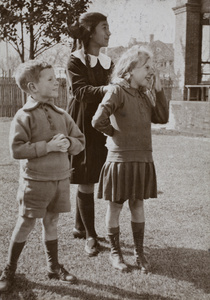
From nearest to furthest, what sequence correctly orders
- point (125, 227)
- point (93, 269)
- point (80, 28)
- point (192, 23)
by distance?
1. point (93, 269)
2. point (80, 28)
3. point (125, 227)
4. point (192, 23)

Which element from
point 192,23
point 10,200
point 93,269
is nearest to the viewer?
point 93,269

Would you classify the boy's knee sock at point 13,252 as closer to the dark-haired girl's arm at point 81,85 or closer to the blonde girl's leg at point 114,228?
the blonde girl's leg at point 114,228

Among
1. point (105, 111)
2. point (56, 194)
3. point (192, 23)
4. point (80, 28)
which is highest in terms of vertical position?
point (192, 23)

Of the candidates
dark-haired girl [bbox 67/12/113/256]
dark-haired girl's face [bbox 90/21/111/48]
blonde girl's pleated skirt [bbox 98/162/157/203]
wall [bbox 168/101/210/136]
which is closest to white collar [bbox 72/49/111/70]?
dark-haired girl [bbox 67/12/113/256]

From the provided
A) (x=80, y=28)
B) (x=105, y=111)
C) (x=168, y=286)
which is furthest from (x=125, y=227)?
(x=80, y=28)

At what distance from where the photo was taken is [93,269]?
10.6ft

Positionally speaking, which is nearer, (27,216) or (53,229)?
(27,216)

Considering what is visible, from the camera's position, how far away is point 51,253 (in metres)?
3.02

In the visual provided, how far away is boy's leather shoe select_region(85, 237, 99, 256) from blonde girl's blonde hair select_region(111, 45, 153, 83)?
4.53 ft

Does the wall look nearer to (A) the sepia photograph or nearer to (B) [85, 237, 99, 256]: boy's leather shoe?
(A) the sepia photograph

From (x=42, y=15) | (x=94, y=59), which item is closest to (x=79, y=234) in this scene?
(x=94, y=59)

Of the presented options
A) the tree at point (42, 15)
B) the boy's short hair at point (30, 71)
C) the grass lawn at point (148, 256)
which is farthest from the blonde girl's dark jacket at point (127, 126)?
the tree at point (42, 15)

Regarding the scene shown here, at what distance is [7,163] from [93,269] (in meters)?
4.76

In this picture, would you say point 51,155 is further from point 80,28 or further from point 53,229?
point 80,28
